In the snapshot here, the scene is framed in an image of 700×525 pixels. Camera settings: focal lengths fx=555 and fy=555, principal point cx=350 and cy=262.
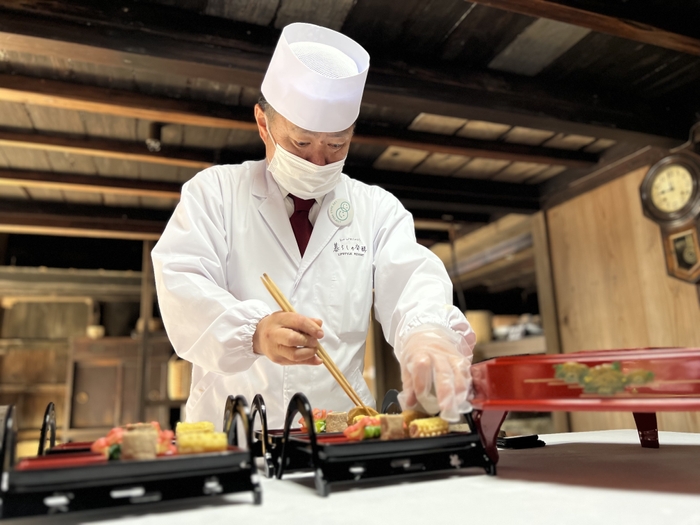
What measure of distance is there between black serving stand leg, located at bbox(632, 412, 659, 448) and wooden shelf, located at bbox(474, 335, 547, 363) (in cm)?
410

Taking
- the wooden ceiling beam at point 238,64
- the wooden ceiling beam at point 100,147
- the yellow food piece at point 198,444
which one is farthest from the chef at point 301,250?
the wooden ceiling beam at point 100,147

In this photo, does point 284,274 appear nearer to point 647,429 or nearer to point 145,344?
point 647,429

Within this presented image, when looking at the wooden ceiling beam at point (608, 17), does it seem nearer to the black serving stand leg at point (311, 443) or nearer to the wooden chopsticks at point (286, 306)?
the wooden chopsticks at point (286, 306)

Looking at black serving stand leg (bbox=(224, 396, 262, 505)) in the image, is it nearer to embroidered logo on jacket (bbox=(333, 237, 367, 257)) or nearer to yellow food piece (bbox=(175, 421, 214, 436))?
yellow food piece (bbox=(175, 421, 214, 436))

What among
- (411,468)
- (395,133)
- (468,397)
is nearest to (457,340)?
(468,397)

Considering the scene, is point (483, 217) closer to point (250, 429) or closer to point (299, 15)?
point (299, 15)

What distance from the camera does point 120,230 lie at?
17.7 feet

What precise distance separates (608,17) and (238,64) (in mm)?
1797

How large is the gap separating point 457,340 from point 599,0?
79.6 inches

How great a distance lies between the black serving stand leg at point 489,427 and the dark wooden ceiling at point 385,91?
189cm

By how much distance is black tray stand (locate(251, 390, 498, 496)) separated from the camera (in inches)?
40.4

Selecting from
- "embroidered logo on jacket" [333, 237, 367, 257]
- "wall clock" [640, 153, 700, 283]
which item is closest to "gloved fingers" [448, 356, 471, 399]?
"embroidered logo on jacket" [333, 237, 367, 257]

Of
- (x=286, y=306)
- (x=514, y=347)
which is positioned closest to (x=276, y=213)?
(x=286, y=306)

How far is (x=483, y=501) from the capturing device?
93cm
